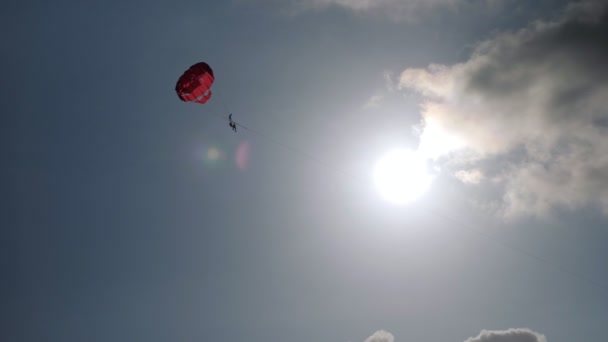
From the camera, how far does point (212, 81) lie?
7300cm

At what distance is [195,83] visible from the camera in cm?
7088

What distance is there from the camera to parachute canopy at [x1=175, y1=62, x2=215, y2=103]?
70.4 meters

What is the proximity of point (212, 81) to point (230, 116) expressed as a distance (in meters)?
5.58

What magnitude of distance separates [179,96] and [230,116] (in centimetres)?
734

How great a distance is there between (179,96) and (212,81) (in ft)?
17.1

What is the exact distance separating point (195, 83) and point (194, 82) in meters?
0.19

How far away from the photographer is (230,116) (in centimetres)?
7256

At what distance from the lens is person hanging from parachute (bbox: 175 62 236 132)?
2773 inches

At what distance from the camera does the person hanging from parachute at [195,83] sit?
70.4m

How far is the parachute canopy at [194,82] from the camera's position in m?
70.4

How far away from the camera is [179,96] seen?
2790 inches

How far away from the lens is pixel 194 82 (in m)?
70.8
